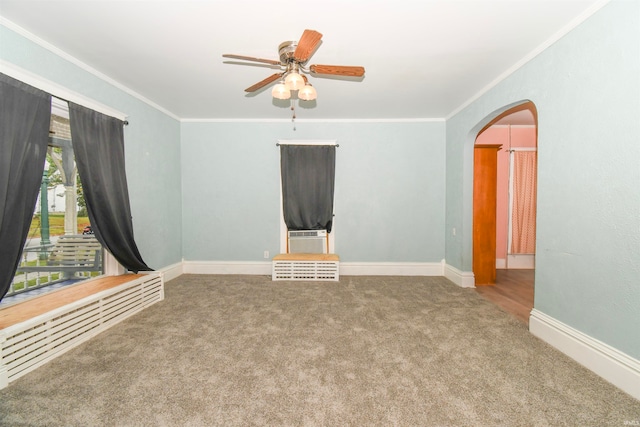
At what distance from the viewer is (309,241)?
4.28 m

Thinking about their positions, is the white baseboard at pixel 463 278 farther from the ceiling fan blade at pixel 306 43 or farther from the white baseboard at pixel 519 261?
the ceiling fan blade at pixel 306 43

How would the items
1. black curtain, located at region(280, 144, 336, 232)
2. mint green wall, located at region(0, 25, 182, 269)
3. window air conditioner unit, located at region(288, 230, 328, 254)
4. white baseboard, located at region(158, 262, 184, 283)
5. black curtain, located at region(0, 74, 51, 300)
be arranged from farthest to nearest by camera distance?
window air conditioner unit, located at region(288, 230, 328, 254)
black curtain, located at region(280, 144, 336, 232)
white baseboard, located at region(158, 262, 184, 283)
mint green wall, located at region(0, 25, 182, 269)
black curtain, located at region(0, 74, 51, 300)

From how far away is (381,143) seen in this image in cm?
420

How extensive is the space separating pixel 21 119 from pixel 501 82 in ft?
14.4

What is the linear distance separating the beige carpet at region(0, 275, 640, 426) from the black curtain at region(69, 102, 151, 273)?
830 millimetres

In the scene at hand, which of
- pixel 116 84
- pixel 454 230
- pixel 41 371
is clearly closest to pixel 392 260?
pixel 454 230

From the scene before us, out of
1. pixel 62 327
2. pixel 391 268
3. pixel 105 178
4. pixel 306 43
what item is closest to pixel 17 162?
pixel 105 178

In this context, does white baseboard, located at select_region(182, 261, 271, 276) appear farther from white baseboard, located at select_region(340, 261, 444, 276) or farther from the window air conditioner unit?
white baseboard, located at select_region(340, 261, 444, 276)

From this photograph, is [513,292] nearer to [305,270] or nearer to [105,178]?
[305,270]

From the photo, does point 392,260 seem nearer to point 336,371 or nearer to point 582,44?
point 336,371

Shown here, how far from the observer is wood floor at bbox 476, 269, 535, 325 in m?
2.88

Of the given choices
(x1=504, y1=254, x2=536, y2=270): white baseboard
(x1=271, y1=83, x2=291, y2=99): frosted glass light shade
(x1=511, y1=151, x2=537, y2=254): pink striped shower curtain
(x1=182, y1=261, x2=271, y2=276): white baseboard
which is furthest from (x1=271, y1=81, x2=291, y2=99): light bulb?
(x1=504, y1=254, x2=536, y2=270): white baseboard

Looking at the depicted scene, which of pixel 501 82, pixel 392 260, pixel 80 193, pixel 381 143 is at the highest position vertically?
pixel 501 82

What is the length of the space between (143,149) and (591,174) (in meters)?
4.62
